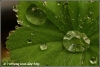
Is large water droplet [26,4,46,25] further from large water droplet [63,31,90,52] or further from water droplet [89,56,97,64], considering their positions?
water droplet [89,56,97,64]

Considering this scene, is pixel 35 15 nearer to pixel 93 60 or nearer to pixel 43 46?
pixel 43 46

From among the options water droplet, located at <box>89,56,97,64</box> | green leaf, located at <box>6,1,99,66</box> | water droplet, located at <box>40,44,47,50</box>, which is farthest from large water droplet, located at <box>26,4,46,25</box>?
water droplet, located at <box>89,56,97,64</box>

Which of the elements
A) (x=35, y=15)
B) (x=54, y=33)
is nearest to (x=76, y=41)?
(x=54, y=33)

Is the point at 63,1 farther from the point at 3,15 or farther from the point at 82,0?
the point at 3,15

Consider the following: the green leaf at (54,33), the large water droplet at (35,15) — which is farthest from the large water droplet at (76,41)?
the large water droplet at (35,15)

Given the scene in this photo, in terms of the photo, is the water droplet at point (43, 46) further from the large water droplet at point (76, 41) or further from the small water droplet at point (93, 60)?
the small water droplet at point (93, 60)

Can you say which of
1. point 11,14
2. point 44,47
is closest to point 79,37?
point 44,47

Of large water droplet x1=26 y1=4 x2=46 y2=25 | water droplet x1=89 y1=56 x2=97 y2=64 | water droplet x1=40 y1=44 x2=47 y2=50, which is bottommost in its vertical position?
water droplet x1=89 y1=56 x2=97 y2=64
